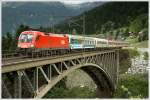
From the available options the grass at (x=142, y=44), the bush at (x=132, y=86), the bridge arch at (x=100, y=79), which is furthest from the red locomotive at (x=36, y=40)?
the grass at (x=142, y=44)

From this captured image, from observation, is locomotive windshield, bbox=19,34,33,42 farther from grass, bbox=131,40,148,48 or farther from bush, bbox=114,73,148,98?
grass, bbox=131,40,148,48

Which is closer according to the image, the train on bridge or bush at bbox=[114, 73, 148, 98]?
the train on bridge

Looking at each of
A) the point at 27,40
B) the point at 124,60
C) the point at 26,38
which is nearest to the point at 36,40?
the point at 27,40

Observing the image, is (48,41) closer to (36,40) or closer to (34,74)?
(36,40)

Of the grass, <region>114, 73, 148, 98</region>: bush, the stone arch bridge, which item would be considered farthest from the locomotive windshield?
the grass

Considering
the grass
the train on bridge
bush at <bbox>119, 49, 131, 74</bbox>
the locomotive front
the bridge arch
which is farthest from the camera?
the grass

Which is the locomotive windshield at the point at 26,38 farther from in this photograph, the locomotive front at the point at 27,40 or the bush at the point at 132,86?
the bush at the point at 132,86

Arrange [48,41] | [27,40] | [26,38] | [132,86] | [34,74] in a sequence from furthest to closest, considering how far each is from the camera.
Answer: [132,86], [48,41], [26,38], [27,40], [34,74]

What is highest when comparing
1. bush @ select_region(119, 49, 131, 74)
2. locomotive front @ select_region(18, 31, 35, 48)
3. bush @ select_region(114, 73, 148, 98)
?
locomotive front @ select_region(18, 31, 35, 48)

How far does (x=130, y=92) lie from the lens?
54.9m

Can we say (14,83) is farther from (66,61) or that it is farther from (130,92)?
(130,92)

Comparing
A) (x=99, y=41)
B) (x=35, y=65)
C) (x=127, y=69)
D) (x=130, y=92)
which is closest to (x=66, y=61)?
(x=35, y=65)

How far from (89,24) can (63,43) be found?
4683 inches

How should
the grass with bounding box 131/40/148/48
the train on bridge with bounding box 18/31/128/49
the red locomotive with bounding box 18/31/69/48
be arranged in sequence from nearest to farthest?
the red locomotive with bounding box 18/31/69/48, the train on bridge with bounding box 18/31/128/49, the grass with bounding box 131/40/148/48
